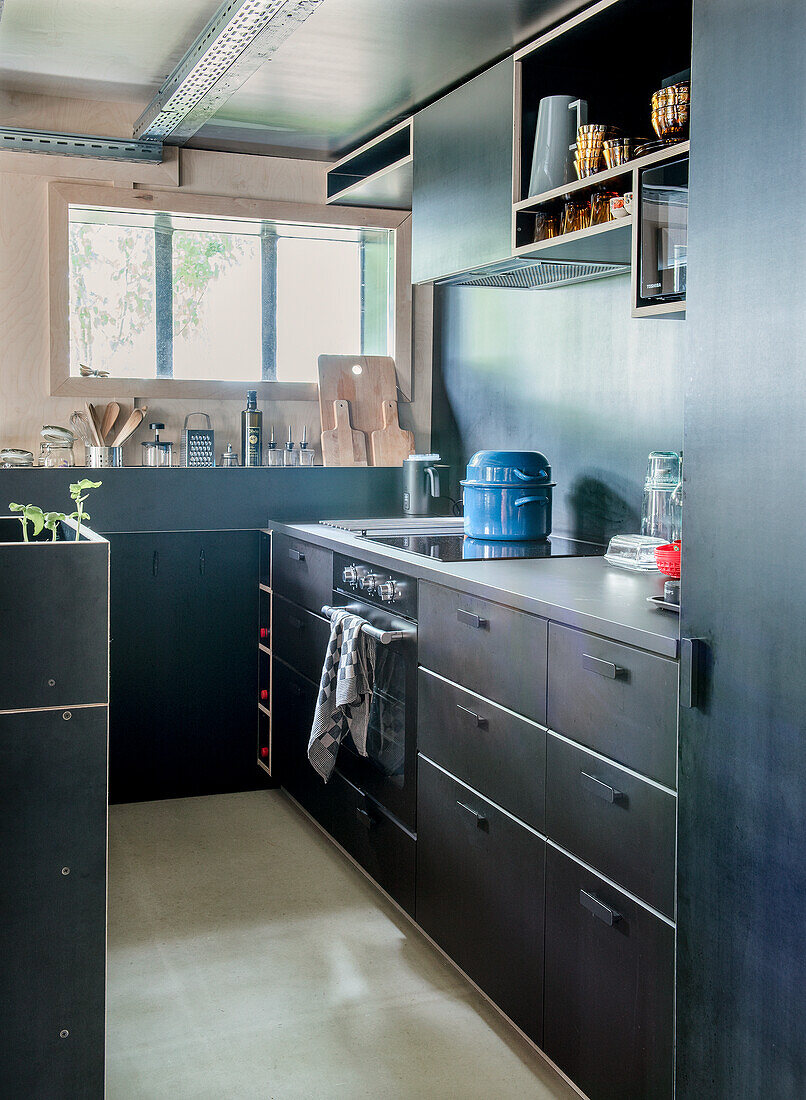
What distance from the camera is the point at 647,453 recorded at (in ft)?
10.0

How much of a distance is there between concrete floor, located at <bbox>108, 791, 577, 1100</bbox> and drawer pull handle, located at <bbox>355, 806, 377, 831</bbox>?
208 millimetres

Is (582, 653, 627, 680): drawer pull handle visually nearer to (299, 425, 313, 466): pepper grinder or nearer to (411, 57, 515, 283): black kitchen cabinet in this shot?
(411, 57, 515, 283): black kitchen cabinet

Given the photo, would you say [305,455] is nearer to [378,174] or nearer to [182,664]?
[182,664]

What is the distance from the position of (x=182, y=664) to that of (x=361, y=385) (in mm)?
1352

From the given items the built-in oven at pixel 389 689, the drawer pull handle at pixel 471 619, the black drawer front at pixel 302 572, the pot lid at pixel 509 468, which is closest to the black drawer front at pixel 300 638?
the black drawer front at pixel 302 572

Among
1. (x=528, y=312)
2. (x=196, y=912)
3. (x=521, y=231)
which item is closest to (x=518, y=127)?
(x=521, y=231)

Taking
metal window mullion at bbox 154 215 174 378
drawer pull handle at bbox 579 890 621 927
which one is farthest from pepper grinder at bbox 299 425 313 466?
drawer pull handle at bbox 579 890 621 927

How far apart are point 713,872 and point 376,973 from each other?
1.32 metres

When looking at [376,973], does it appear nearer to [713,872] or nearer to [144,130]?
[713,872]

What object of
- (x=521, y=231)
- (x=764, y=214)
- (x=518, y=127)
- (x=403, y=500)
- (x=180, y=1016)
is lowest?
(x=180, y=1016)

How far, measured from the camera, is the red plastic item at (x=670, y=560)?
7.55 ft

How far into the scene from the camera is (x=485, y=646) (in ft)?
7.82

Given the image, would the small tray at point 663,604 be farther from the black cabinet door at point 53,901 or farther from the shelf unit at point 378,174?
the shelf unit at point 378,174

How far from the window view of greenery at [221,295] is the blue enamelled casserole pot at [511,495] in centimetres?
153
